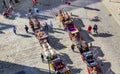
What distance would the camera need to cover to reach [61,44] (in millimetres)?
48125

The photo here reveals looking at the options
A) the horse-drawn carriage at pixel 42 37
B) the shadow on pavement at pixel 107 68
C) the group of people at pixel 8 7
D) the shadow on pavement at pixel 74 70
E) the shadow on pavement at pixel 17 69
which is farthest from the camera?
the group of people at pixel 8 7

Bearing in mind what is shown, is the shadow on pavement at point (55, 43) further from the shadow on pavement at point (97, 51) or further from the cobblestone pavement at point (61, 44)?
the shadow on pavement at point (97, 51)

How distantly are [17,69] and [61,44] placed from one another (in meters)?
7.91

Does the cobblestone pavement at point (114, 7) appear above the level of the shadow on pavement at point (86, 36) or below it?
above

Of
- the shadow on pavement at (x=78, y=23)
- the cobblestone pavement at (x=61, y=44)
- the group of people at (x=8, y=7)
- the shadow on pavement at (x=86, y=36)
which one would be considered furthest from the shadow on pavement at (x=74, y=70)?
the group of people at (x=8, y=7)

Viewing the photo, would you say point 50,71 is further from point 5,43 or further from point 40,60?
point 5,43

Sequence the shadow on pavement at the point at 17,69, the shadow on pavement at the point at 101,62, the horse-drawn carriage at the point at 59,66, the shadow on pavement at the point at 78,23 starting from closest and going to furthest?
1. the horse-drawn carriage at the point at 59,66
2. the shadow on pavement at the point at 101,62
3. the shadow on pavement at the point at 17,69
4. the shadow on pavement at the point at 78,23

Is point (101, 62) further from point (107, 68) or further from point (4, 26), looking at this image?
point (4, 26)

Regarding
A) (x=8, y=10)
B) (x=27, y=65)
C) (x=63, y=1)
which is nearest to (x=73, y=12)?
(x=63, y=1)

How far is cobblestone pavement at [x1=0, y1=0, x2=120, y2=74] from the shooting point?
43.5 meters

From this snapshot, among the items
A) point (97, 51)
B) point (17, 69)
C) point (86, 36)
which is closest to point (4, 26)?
point (17, 69)

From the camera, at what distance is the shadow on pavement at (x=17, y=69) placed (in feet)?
141

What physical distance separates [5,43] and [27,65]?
7.09 metres

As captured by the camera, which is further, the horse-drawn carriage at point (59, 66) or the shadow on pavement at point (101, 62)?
the shadow on pavement at point (101, 62)
